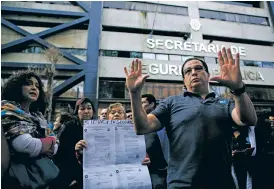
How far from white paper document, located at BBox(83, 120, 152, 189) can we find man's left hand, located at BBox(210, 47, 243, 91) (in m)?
1.02

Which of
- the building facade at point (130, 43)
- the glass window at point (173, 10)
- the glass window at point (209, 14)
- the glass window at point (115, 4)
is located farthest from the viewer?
the glass window at point (209, 14)

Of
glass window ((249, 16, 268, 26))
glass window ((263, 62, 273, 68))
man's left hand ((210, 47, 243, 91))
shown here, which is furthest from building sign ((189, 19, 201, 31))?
man's left hand ((210, 47, 243, 91))

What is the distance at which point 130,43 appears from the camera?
16.9 metres

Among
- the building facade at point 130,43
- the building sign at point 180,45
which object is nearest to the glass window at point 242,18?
the building facade at point 130,43

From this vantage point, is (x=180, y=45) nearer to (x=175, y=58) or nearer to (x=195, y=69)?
(x=175, y=58)

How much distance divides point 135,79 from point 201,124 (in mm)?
544

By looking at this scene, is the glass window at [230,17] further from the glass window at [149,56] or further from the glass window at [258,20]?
the glass window at [149,56]

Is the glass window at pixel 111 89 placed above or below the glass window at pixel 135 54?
below

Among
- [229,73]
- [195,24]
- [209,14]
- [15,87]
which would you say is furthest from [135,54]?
[229,73]

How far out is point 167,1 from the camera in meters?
18.7

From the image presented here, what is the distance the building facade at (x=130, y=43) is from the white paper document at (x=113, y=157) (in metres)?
13.5

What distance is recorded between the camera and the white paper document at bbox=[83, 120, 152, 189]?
1.82 metres

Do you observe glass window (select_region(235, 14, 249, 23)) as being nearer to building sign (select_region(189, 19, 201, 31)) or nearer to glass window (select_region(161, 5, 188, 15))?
building sign (select_region(189, 19, 201, 31))

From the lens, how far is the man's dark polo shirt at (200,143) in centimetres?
129
